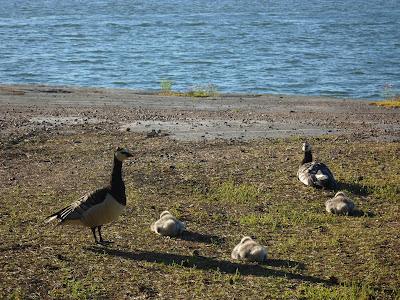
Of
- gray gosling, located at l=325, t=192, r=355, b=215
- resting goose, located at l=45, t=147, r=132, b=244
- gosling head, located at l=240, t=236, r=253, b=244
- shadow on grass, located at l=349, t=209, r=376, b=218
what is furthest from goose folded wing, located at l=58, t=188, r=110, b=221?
shadow on grass, located at l=349, t=209, r=376, b=218

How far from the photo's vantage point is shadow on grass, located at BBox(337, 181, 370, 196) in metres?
15.4

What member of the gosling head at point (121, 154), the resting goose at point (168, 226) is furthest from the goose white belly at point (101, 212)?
the resting goose at point (168, 226)

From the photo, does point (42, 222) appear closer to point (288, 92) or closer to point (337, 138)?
point (337, 138)

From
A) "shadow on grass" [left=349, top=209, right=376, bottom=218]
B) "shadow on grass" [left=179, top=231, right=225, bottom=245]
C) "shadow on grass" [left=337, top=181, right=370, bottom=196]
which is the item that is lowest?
"shadow on grass" [left=179, top=231, right=225, bottom=245]

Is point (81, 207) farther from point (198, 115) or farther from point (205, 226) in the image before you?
point (198, 115)

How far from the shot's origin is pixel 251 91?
136 feet

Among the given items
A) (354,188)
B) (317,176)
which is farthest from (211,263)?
(354,188)

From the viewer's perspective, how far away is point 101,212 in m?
11.6

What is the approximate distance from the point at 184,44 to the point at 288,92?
25353mm

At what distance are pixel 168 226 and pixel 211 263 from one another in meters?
1.42

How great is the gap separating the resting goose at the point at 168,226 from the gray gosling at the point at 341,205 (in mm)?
3032

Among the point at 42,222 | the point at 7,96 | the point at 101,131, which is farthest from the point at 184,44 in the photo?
the point at 42,222

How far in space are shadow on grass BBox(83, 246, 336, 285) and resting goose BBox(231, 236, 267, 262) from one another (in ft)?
0.39

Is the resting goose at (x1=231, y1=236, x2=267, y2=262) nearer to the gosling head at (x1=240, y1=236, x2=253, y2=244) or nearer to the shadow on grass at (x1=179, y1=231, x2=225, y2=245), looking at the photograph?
the gosling head at (x1=240, y1=236, x2=253, y2=244)
